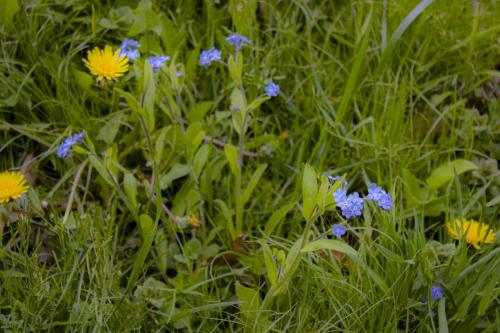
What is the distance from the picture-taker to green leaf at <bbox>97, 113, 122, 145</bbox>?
1.91m

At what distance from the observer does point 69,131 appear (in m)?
1.95

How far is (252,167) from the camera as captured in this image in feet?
6.63

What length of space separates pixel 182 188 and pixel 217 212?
0.14 m

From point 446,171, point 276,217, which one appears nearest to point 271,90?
point 276,217

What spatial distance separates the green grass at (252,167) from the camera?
1.48 meters

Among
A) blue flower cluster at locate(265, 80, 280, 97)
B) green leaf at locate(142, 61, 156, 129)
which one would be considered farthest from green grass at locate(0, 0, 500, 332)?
blue flower cluster at locate(265, 80, 280, 97)

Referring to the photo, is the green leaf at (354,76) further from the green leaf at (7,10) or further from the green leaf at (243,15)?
the green leaf at (7,10)

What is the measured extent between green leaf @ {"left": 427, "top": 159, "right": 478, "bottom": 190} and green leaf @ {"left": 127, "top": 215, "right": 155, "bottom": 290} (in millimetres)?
828

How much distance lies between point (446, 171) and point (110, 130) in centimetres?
101

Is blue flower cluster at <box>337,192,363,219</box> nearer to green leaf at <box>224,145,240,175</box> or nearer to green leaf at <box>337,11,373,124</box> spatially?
green leaf at <box>224,145,240,175</box>

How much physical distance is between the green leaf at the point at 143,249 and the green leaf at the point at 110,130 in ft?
1.13

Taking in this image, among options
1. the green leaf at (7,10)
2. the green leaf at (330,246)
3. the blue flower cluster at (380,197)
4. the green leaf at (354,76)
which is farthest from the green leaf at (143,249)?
the green leaf at (7,10)

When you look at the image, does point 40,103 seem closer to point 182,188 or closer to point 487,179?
point 182,188

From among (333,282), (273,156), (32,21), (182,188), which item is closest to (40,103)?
(32,21)
